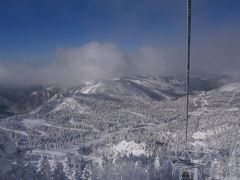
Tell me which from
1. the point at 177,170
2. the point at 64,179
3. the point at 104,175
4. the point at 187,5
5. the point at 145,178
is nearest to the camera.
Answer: the point at 187,5

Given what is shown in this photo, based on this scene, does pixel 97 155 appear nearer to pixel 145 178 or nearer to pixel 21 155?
pixel 145 178

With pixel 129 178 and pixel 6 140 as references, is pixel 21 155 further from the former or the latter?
pixel 129 178

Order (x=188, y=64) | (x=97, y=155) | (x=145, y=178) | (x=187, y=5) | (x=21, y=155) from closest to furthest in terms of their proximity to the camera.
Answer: (x=187, y=5), (x=188, y=64), (x=21, y=155), (x=145, y=178), (x=97, y=155)

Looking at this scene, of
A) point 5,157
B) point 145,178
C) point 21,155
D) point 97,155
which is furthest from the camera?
point 97,155

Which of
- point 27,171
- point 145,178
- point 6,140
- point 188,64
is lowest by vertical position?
point 145,178

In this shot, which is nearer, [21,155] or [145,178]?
[21,155]

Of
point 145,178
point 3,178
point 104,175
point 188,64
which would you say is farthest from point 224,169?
point 188,64

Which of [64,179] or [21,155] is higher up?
[21,155]

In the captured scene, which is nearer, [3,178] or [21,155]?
[3,178]

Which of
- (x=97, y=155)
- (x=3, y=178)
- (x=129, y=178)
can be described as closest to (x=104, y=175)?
(x=129, y=178)
